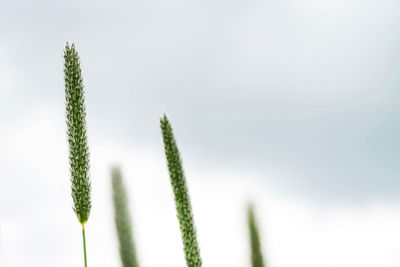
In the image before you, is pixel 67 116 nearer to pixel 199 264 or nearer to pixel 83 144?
pixel 83 144

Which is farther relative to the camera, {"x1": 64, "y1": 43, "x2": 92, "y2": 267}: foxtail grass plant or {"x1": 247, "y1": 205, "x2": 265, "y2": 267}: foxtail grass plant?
{"x1": 247, "y1": 205, "x2": 265, "y2": 267}: foxtail grass plant

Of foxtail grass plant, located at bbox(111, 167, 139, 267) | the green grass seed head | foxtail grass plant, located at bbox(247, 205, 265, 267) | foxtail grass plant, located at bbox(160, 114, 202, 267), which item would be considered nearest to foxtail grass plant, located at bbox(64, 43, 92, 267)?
the green grass seed head

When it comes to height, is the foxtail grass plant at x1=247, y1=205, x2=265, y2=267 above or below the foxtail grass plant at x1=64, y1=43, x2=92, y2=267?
below

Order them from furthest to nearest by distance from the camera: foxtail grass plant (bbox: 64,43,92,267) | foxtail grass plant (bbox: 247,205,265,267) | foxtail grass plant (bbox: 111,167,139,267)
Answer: foxtail grass plant (bbox: 111,167,139,267)
foxtail grass plant (bbox: 247,205,265,267)
foxtail grass plant (bbox: 64,43,92,267)

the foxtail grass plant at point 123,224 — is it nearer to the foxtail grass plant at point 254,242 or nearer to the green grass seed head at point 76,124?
the foxtail grass plant at point 254,242

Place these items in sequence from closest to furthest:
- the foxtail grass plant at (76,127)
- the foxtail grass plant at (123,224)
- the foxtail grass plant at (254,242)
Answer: the foxtail grass plant at (76,127) < the foxtail grass plant at (254,242) < the foxtail grass plant at (123,224)

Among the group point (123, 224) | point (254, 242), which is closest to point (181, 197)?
point (254, 242)

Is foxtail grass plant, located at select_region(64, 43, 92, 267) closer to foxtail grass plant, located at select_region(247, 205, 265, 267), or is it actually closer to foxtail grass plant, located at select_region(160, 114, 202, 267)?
foxtail grass plant, located at select_region(160, 114, 202, 267)

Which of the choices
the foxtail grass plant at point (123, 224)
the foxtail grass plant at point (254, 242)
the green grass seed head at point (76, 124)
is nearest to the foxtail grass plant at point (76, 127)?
the green grass seed head at point (76, 124)
